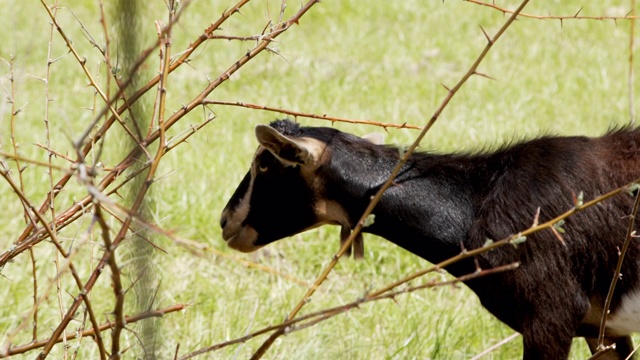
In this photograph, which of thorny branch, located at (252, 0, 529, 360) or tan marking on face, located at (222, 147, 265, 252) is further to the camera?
tan marking on face, located at (222, 147, 265, 252)

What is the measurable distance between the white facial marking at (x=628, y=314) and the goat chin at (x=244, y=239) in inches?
49.8

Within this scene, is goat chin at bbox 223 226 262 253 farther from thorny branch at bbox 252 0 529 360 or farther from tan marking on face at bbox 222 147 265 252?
thorny branch at bbox 252 0 529 360

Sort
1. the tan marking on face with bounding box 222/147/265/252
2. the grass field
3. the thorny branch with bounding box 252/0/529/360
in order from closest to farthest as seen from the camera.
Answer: the thorny branch with bounding box 252/0/529/360 → the tan marking on face with bounding box 222/147/265/252 → the grass field

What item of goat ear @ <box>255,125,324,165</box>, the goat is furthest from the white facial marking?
goat ear @ <box>255,125,324,165</box>

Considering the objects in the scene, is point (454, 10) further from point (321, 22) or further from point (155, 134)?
point (155, 134)

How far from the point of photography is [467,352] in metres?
4.34

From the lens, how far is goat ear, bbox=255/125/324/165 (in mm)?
3237

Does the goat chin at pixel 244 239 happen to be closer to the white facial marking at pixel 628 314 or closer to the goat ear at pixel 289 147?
the goat ear at pixel 289 147

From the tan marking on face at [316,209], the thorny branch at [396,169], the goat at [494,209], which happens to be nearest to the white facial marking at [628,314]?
the goat at [494,209]

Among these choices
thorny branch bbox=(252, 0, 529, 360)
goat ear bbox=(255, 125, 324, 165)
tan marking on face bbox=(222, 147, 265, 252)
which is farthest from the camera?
tan marking on face bbox=(222, 147, 265, 252)

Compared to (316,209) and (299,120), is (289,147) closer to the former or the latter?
(316,209)

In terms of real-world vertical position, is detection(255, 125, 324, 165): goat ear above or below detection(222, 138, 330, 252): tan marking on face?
above

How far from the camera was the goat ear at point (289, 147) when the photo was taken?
127 inches

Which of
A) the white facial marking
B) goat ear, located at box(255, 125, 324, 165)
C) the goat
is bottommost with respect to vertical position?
the white facial marking
